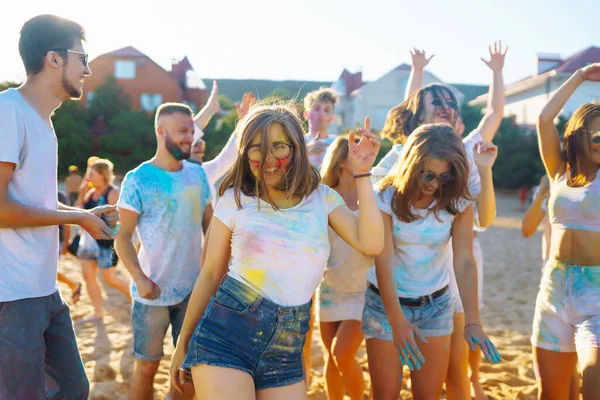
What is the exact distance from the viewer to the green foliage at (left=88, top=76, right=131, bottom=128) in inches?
914

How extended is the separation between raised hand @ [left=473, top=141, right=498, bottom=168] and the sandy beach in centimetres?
217

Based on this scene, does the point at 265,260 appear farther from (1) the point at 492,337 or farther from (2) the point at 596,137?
(1) the point at 492,337

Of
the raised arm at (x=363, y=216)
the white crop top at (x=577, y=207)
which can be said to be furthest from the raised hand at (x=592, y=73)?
the raised arm at (x=363, y=216)

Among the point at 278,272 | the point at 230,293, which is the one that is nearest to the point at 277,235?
the point at 278,272

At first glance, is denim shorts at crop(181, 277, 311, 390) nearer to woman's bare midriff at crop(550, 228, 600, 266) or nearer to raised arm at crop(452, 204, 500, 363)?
raised arm at crop(452, 204, 500, 363)

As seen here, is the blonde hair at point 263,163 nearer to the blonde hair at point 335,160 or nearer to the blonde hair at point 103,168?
the blonde hair at point 335,160

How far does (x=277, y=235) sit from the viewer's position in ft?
8.22

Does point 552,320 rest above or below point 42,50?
below

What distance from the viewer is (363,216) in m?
2.65

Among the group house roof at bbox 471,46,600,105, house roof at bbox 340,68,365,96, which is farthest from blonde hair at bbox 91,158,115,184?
house roof at bbox 340,68,365,96

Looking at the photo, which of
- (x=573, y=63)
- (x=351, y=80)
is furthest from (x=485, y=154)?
(x=351, y=80)

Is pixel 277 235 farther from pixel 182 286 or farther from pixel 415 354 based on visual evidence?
pixel 182 286

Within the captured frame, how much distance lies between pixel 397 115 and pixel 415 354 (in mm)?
1755

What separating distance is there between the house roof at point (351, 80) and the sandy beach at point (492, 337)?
30944mm
